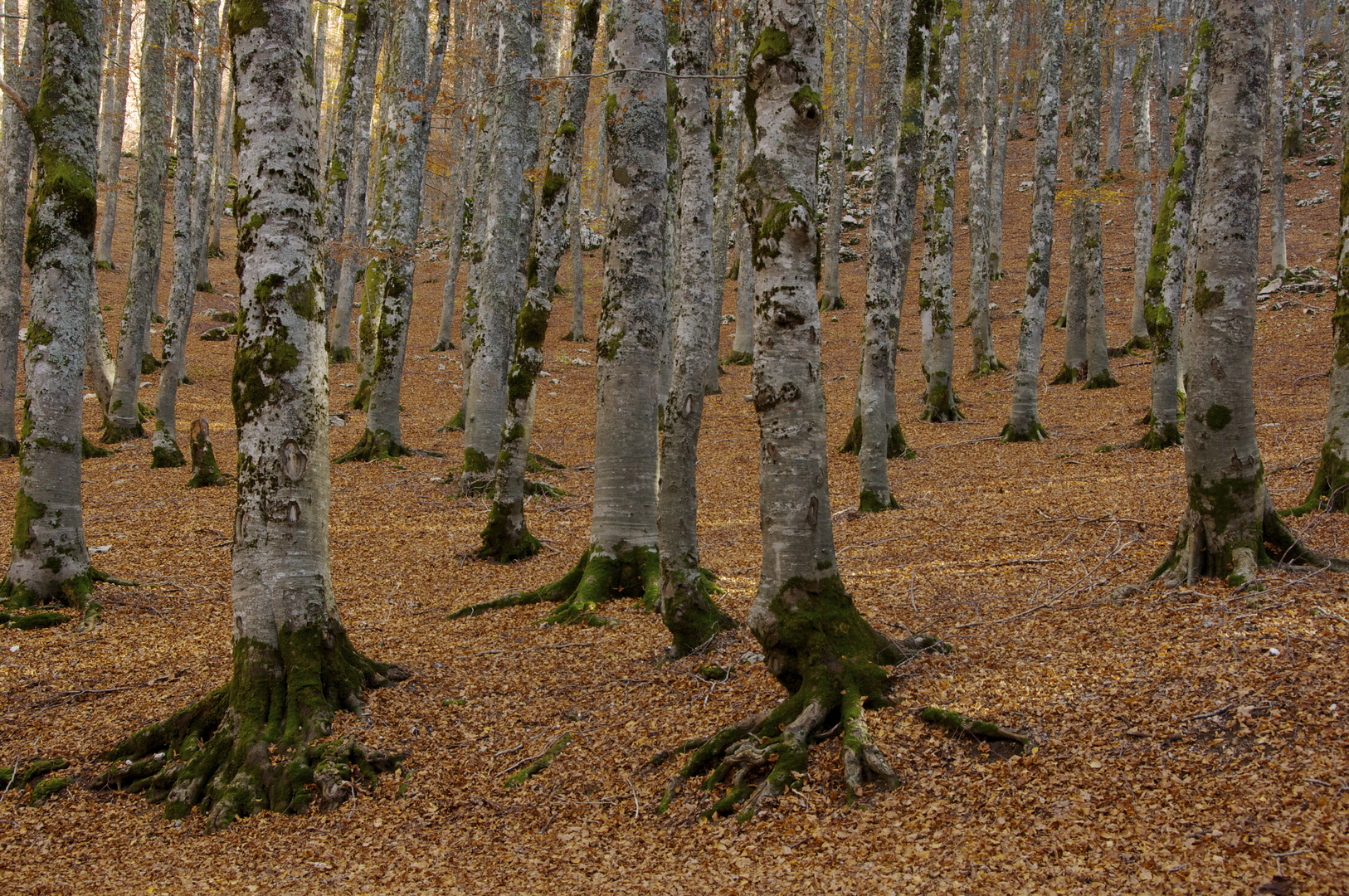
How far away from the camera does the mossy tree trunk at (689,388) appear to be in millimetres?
6074

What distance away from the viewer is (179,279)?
14.4 meters

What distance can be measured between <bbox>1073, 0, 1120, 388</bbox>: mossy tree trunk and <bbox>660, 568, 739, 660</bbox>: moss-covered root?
42.6 feet

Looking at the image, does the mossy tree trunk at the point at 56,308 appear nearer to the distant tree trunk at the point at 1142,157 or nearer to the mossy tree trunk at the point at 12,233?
the mossy tree trunk at the point at 12,233

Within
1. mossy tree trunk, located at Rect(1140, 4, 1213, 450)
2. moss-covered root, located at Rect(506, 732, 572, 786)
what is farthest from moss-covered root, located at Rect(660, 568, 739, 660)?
mossy tree trunk, located at Rect(1140, 4, 1213, 450)

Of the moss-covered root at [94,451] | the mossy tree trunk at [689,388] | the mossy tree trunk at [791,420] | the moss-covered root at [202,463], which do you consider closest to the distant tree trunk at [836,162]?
the moss-covered root at [202,463]

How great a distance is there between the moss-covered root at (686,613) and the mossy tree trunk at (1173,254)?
884cm

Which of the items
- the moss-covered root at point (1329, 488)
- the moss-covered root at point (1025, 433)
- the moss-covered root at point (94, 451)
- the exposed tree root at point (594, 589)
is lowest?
the exposed tree root at point (594, 589)

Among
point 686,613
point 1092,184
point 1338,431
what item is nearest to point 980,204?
point 1092,184

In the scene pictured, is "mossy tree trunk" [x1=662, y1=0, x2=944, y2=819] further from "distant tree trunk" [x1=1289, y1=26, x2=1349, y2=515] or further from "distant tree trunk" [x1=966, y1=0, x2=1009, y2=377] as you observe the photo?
"distant tree trunk" [x1=966, y1=0, x2=1009, y2=377]

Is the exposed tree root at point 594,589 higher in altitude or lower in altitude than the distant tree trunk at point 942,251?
lower

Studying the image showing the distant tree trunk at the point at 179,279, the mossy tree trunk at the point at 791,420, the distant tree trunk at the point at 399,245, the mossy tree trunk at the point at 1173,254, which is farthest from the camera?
the distant tree trunk at the point at 399,245

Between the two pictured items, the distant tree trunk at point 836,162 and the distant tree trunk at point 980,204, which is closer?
the distant tree trunk at point 980,204

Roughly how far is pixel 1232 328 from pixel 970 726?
10.9ft

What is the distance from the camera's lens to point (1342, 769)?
10.8ft
